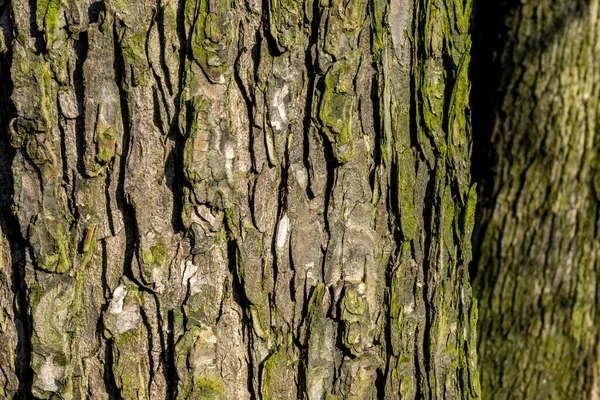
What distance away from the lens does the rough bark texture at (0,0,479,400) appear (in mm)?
1201

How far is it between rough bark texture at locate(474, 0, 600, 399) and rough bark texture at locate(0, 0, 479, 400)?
4.69 ft

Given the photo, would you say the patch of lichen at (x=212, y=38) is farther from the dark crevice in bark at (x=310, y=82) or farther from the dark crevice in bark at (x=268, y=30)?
the dark crevice in bark at (x=310, y=82)

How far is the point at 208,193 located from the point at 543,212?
6.47ft

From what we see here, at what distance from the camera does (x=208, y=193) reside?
48.5 inches

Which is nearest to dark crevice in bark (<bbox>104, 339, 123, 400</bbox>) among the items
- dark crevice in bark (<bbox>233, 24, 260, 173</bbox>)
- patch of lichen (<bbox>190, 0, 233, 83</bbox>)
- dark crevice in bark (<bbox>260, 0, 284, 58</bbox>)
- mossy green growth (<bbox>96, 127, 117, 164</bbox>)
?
mossy green growth (<bbox>96, 127, 117, 164</bbox>)

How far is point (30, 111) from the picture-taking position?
1.20 metres

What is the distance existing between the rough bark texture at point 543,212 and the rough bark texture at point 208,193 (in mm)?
1431

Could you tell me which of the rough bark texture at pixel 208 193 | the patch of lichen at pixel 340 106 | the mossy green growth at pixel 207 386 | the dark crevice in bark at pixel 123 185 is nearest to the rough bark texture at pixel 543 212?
the rough bark texture at pixel 208 193

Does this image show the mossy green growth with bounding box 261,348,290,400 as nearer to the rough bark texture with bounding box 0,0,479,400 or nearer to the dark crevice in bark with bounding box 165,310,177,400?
the rough bark texture with bounding box 0,0,479,400

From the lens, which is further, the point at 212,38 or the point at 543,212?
the point at 543,212

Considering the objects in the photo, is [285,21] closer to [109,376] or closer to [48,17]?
[48,17]

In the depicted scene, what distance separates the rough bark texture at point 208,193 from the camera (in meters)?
1.20

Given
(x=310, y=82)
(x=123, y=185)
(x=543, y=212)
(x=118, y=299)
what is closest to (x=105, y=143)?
(x=123, y=185)

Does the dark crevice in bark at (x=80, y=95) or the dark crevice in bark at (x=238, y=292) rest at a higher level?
the dark crevice in bark at (x=80, y=95)
